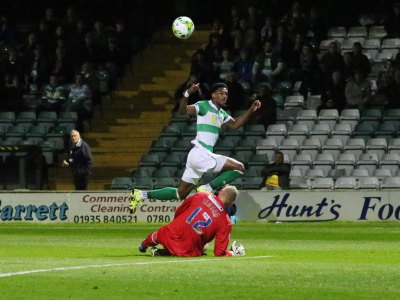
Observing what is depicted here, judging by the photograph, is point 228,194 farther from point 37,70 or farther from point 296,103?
point 37,70

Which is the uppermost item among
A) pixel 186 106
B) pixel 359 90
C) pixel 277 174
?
pixel 186 106

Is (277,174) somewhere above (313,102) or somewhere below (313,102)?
below

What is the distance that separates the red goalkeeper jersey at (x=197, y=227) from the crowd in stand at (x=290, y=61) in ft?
52.9

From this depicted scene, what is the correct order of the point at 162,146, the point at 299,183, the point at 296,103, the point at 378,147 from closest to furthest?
the point at 299,183 < the point at 378,147 < the point at 162,146 < the point at 296,103

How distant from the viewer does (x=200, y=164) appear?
61.4 feet

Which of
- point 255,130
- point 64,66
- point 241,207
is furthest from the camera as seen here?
point 64,66

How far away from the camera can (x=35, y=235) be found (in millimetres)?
22516

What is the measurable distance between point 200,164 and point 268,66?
45.6 ft

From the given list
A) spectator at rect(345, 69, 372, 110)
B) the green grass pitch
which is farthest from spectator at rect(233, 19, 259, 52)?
the green grass pitch

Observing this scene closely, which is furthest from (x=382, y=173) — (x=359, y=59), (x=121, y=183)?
(x=121, y=183)

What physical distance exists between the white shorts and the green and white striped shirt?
5.4 inches

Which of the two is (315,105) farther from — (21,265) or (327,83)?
(21,265)

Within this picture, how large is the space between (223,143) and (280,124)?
1572 millimetres

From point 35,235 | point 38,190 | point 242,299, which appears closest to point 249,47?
point 38,190
